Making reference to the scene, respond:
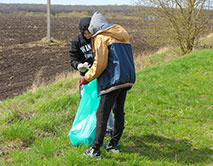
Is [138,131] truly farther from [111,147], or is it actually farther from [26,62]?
[26,62]

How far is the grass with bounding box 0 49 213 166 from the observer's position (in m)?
3.31

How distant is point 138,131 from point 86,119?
1.10m

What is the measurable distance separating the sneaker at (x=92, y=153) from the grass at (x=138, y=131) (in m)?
0.06

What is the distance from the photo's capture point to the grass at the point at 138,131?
3309mm

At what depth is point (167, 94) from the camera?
6.16m

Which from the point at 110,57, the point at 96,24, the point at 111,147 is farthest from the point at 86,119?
the point at 96,24

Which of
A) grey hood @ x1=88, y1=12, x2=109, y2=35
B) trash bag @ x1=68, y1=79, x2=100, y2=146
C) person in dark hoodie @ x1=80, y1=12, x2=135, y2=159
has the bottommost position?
trash bag @ x1=68, y1=79, x2=100, y2=146

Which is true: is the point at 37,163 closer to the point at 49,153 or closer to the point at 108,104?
the point at 49,153

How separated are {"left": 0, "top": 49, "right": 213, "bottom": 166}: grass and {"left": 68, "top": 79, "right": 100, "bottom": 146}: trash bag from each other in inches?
6.2

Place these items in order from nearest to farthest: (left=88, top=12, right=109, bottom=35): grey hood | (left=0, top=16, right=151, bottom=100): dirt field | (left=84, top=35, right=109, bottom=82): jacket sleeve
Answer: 1. (left=84, top=35, right=109, bottom=82): jacket sleeve
2. (left=88, top=12, right=109, bottom=35): grey hood
3. (left=0, top=16, right=151, bottom=100): dirt field

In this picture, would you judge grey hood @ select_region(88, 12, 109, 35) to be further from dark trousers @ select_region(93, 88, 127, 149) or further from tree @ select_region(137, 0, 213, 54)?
tree @ select_region(137, 0, 213, 54)

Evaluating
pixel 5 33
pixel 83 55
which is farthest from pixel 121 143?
pixel 5 33

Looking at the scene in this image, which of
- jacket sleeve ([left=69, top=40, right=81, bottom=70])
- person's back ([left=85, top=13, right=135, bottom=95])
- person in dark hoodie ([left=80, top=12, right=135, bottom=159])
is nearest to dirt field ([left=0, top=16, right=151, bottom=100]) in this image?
jacket sleeve ([left=69, top=40, right=81, bottom=70])

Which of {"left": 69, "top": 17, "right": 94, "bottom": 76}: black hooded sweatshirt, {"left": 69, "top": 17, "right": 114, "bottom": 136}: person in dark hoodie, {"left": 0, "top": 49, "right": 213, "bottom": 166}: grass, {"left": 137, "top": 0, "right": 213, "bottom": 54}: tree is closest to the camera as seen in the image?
{"left": 0, "top": 49, "right": 213, "bottom": 166}: grass
